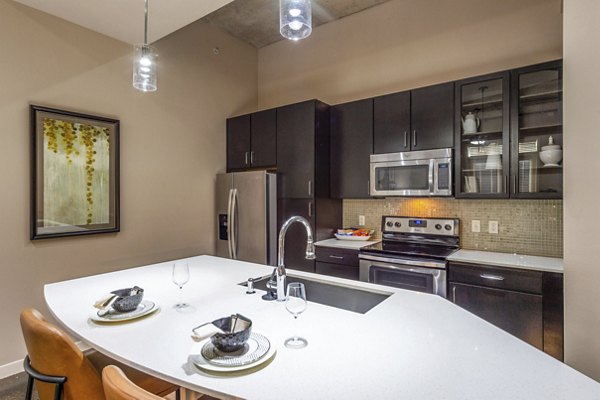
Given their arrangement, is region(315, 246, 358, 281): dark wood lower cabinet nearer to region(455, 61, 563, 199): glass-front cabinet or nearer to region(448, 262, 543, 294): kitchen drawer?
region(448, 262, 543, 294): kitchen drawer

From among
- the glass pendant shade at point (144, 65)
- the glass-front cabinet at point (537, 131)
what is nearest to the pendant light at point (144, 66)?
the glass pendant shade at point (144, 65)

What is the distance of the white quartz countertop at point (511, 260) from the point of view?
7.36ft

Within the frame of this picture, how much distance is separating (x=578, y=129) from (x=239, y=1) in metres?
3.27

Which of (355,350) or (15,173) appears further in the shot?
(15,173)

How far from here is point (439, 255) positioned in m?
2.64

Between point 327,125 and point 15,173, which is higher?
point 327,125

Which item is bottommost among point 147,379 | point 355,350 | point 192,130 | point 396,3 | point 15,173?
point 147,379

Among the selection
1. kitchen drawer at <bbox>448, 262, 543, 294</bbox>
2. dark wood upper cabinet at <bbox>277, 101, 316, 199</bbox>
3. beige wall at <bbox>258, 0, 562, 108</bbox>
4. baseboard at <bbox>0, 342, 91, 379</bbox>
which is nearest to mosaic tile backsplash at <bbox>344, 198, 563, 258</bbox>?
kitchen drawer at <bbox>448, 262, 543, 294</bbox>

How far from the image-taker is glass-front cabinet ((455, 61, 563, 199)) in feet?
8.02

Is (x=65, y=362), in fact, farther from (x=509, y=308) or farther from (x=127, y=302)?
(x=509, y=308)

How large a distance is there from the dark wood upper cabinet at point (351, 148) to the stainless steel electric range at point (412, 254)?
506 mm

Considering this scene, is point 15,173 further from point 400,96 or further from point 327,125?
point 400,96

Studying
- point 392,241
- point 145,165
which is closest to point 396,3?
point 392,241

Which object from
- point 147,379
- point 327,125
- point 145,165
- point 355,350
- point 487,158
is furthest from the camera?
point 327,125
